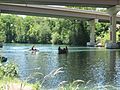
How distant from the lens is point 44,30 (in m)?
169

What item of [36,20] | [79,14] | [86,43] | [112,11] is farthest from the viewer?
[36,20]

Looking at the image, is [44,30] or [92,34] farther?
[44,30]

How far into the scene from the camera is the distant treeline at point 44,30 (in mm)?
141875

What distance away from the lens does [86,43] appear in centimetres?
14088

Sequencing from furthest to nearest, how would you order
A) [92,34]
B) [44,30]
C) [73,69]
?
1. [44,30]
2. [92,34]
3. [73,69]

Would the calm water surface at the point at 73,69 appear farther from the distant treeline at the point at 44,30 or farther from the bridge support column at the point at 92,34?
the distant treeline at the point at 44,30

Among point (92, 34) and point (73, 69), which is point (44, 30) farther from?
point (73, 69)

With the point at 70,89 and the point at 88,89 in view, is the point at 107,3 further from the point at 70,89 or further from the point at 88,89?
the point at 70,89

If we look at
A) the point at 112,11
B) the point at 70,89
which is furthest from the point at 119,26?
the point at 70,89

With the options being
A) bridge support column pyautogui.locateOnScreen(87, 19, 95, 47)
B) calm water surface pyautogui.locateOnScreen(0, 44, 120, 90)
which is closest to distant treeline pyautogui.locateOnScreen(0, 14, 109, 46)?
bridge support column pyautogui.locateOnScreen(87, 19, 95, 47)

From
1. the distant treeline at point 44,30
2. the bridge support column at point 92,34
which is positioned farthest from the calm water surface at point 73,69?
the distant treeline at point 44,30

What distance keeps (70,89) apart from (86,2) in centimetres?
7285

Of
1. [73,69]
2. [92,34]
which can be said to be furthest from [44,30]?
[73,69]

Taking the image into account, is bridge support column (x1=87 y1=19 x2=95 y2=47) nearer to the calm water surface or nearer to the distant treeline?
the distant treeline
